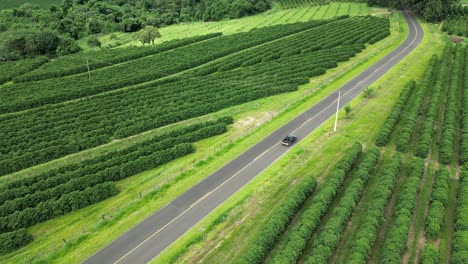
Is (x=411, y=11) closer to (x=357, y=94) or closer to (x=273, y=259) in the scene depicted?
(x=357, y=94)

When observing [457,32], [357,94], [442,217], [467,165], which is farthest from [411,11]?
[442,217]

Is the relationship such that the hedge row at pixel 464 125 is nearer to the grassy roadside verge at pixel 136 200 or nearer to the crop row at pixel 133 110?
the grassy roadside verge at pixel 136 200

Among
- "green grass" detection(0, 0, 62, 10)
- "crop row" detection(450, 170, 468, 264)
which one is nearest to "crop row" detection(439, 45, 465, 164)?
"crop row" detection(450, 170, 468, 264)

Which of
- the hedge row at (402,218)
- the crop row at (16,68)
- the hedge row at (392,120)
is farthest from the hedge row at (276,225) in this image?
the crop row at (16,68)

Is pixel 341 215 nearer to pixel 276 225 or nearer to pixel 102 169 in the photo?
pixel 276 225

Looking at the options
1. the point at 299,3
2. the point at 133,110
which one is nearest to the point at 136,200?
the point at 133,110
